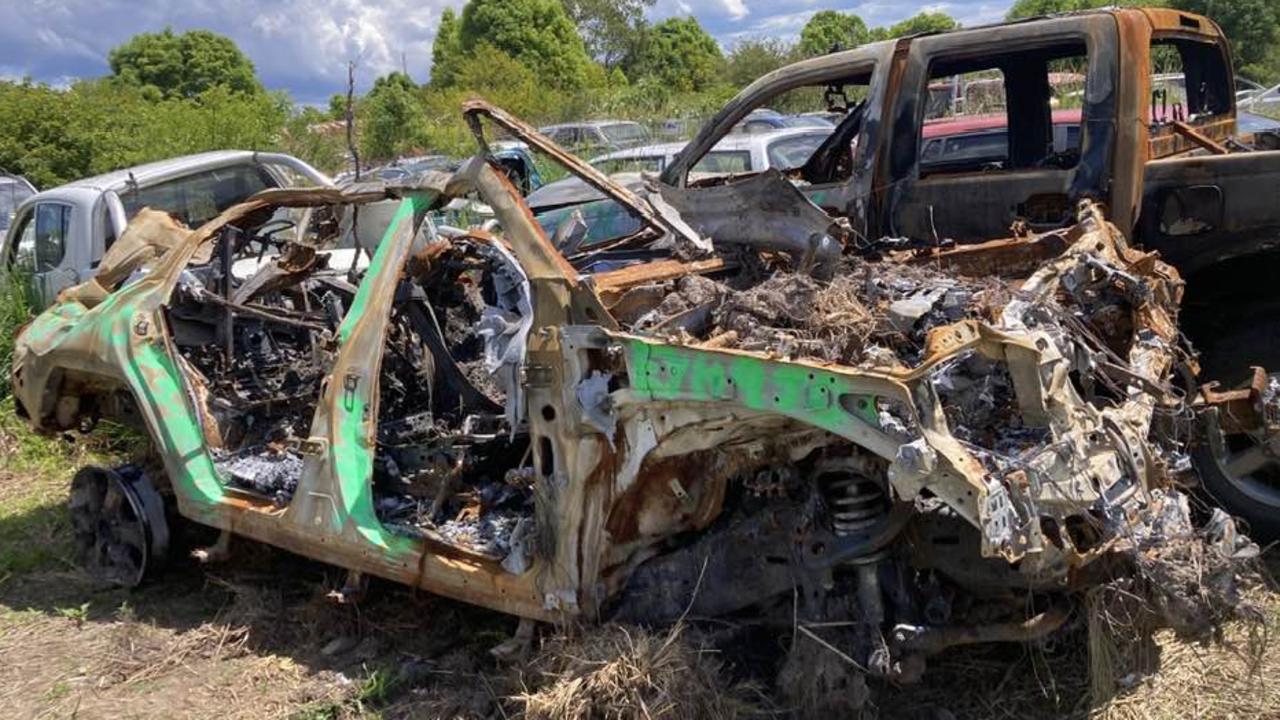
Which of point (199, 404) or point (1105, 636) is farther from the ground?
Result: point (199, 404)

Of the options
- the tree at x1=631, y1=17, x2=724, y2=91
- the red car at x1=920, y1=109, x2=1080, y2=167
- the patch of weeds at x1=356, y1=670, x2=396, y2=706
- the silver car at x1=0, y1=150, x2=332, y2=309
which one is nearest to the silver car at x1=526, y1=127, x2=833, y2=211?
the silver car at x1=0, y1=150, x2=332, y2=309

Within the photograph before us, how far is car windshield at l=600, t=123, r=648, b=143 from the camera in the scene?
18.0 meters

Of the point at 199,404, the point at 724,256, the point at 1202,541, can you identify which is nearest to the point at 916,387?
the point at 1202,541

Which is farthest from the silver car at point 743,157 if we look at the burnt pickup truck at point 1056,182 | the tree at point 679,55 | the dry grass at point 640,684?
the tree at point 679,55

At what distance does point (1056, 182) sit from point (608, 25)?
51318mm

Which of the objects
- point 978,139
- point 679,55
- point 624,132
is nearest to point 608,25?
point 679,55

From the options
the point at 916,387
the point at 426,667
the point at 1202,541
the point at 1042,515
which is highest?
the point at 916,387

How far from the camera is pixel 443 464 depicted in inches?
168

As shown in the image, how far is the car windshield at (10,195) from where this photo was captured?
1392cm

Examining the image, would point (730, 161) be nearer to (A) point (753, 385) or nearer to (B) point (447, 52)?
(A) point (753, 385)

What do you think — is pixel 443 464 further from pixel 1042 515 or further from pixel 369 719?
pixel 1042 515

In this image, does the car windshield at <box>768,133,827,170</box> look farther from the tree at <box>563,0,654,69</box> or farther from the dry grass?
the tree at <box>563,0,654,69</box>

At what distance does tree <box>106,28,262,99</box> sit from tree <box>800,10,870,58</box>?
2738 cm

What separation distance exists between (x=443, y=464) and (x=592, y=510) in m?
1.06
